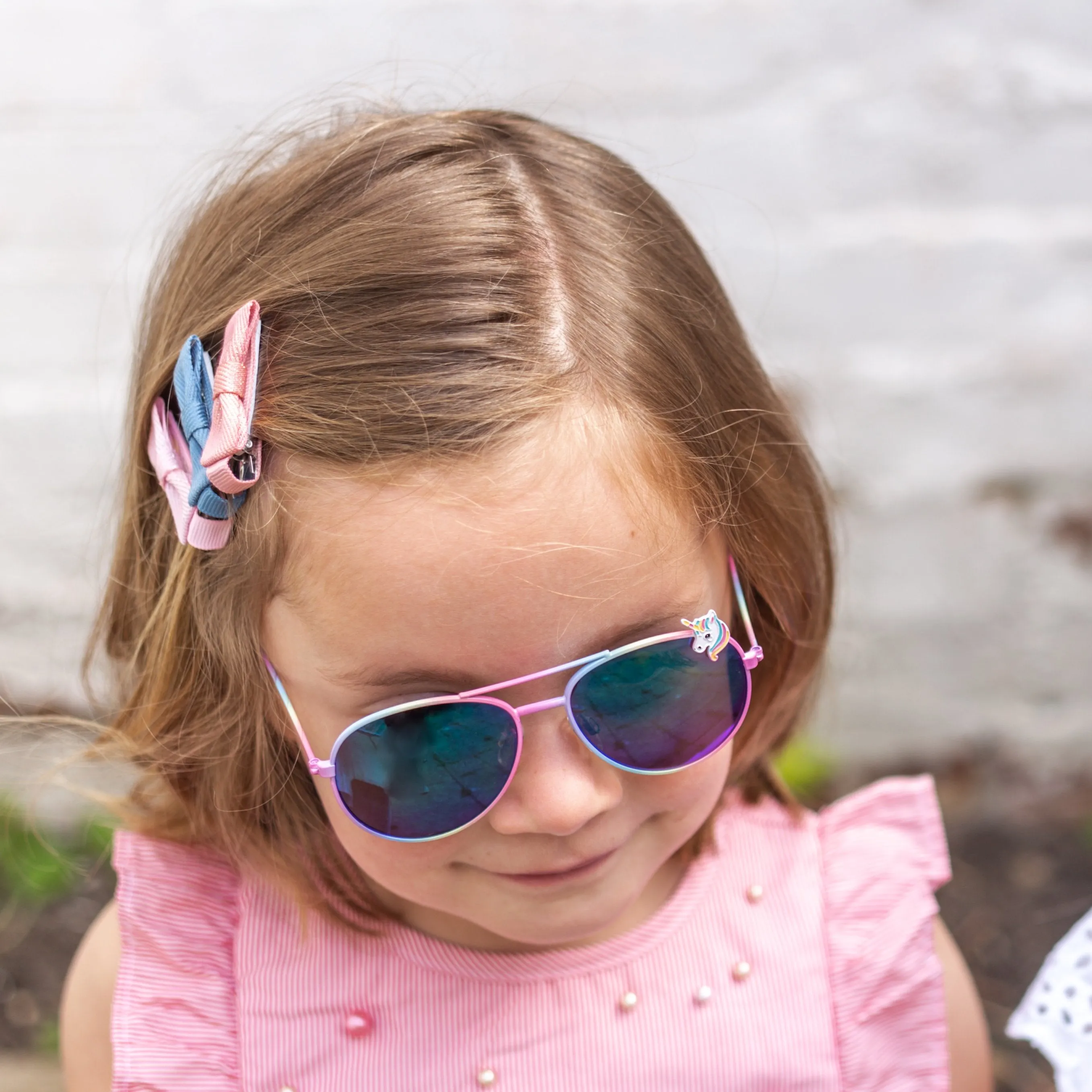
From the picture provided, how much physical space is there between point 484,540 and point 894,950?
728mm

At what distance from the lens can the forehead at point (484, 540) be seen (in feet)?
3.18

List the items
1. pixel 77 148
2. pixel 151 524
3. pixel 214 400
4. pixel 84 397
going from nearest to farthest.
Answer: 1. pixel 214 400
2. pixel 151 524
3. pixel 77 148
4. pixel 84 397

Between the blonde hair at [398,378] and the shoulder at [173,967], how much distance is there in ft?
0.14

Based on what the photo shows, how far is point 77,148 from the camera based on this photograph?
2.03 meters

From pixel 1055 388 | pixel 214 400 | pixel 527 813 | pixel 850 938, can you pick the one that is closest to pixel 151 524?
pixel 214 400

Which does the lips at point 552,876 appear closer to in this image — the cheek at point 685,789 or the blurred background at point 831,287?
the cheek at point 685,789

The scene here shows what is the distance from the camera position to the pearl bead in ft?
4.18

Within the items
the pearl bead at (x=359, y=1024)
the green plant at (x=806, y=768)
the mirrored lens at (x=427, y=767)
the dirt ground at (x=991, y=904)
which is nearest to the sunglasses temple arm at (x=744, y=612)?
the mirrored lens at (x=427, y=767)

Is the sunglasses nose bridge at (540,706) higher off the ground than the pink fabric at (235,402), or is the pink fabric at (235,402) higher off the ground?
the pink fabric at (235,402)

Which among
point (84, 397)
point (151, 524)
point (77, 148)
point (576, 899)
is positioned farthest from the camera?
point (84, 397)

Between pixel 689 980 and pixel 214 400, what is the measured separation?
2.62ft

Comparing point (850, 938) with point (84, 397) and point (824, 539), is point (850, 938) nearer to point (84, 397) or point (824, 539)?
point (824, 539)

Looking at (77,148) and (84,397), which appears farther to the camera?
(84,397)

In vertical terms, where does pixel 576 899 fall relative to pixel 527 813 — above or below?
below
